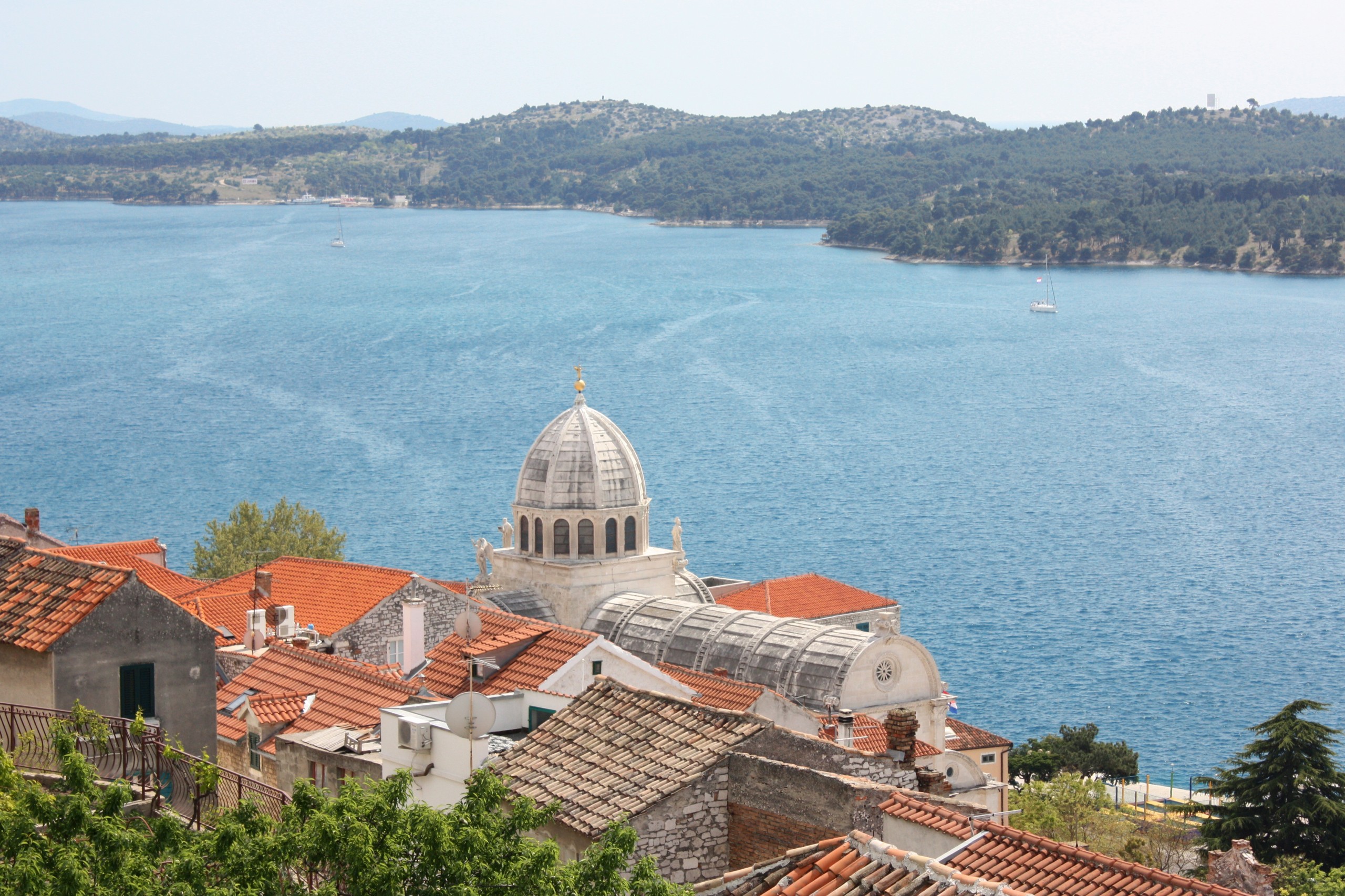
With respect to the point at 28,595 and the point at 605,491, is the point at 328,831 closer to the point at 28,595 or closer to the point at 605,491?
the point at 28,595

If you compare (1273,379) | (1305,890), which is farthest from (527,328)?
(1305,890)

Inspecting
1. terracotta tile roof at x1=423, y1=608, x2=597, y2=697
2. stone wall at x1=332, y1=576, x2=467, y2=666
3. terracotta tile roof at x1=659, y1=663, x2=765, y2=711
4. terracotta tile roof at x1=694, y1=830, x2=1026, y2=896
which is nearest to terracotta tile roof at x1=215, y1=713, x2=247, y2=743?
terracotta tile roof at x1=423, y1=608, x2=597, y2=697

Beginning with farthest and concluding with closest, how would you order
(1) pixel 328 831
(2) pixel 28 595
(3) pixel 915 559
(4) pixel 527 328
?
1. (4) pixel 527 328
2. (3) pixel 915 559
3. (2) pixel 28 595
4. (1) pixel 328 831

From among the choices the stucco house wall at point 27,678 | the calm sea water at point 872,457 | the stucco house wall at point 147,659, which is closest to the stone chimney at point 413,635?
the stucco house wall at point 147,659

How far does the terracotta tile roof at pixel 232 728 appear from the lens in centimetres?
2894

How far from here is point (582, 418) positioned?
47.3 meters

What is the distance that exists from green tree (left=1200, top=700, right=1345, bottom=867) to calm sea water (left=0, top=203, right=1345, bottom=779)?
19695 millimetres

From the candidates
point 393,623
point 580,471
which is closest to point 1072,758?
point 580,471

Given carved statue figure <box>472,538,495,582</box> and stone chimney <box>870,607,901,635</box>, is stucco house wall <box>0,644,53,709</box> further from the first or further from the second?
stone chimney <box>870,607,901,635</box>

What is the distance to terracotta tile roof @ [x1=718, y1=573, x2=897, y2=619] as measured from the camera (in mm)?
61250

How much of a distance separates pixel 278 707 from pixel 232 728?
1122mm

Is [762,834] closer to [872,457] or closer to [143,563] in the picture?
[143,563]

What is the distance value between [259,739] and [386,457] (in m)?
93.6

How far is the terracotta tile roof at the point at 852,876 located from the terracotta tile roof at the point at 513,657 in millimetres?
10053
